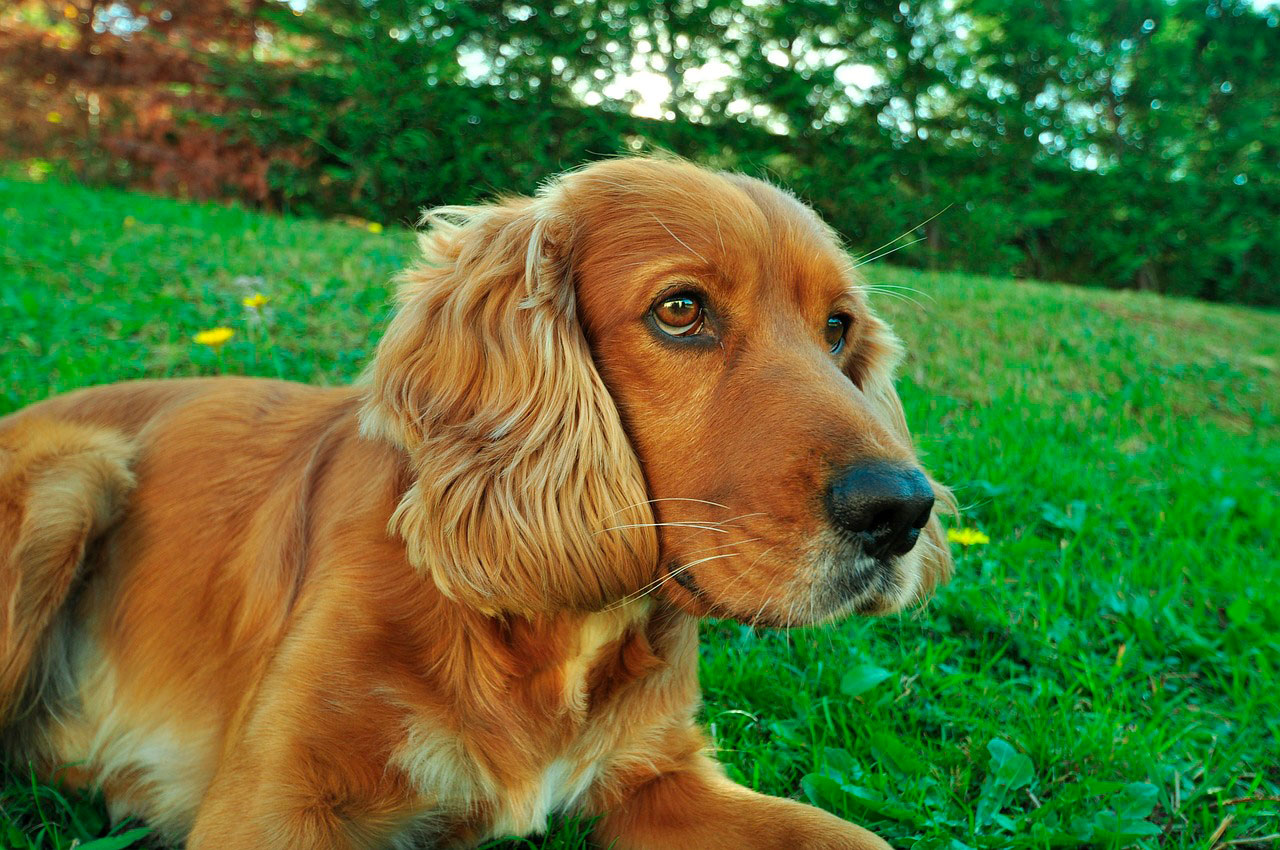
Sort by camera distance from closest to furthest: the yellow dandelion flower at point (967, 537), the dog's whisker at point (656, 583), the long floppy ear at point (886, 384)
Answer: the dog's whisker at point (656, 583)
the long floppy ear at point (886, 384)
the yellow dandelion flower at point (967, 537)

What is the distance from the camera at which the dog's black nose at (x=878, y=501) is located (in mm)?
1510

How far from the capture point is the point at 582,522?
5.71 feet

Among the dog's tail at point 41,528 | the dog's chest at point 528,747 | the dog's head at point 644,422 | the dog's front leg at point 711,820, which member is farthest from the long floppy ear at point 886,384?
the dog's tail at point 41,528

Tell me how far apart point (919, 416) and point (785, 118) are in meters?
8.28

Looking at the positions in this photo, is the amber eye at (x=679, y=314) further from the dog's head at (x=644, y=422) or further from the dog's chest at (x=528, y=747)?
the dog's chest at (x=528, y=747)

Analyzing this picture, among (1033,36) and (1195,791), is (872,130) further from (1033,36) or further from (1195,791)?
(1195,791)

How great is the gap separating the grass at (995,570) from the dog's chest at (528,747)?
0.55 feet

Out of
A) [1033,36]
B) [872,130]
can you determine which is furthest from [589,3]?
[1033,36]

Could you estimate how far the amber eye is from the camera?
185cm

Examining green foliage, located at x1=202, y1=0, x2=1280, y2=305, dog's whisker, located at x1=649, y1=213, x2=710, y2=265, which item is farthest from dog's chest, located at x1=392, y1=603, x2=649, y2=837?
green foliage, located at x1=202, y1=0, x2=1280, y2=305

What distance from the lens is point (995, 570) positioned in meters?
3.15

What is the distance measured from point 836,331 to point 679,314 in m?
0.51

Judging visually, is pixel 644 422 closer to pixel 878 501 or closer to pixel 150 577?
pixel 878 501

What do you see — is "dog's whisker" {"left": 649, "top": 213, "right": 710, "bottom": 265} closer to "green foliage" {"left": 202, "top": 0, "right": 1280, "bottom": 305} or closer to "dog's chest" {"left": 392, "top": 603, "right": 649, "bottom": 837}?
"dog's chest" {"left": 392, "top": 603, "right": 649, "bottom": 837}
